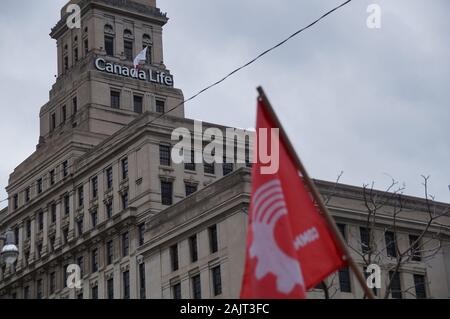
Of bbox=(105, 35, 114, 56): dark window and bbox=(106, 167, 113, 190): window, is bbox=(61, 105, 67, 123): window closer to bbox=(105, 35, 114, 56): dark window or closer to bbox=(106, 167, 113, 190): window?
bbox=(105, 35, 114, 56): dark window

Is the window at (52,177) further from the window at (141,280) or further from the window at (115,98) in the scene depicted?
the window at (141,280)

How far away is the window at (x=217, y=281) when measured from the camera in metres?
59.8

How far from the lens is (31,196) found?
299 ft

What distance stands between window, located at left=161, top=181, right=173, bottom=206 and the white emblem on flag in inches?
2366

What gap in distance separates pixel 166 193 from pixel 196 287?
1338 centimetres

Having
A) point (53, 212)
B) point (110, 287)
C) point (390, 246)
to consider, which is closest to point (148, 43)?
point (53, 212)

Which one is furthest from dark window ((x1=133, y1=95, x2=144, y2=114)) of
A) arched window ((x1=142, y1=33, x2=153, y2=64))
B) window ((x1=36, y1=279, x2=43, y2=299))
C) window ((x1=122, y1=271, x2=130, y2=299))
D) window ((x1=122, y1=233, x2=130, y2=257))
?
window ((x1=122, y1=271, x2=130, y2=299))

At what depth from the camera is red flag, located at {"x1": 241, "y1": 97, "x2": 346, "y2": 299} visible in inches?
514

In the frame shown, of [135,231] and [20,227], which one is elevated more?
[20,227]

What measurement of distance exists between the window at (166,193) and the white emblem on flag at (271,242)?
60091mm
